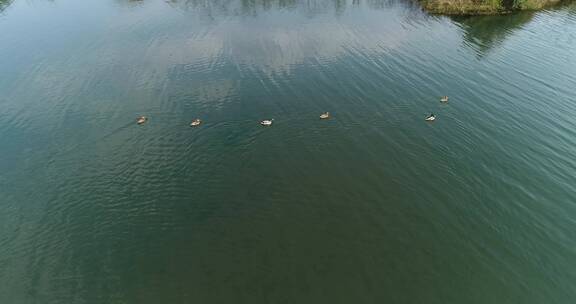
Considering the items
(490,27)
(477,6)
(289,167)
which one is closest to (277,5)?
(477,6)

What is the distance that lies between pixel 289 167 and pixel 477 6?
49291 millimetres

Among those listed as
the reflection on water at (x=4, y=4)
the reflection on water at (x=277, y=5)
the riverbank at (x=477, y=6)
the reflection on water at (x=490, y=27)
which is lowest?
the reflection on water at (x=490, y=27)

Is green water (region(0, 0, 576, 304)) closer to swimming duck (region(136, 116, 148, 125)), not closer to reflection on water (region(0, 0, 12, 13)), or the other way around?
swimming duck (region(136, 116, 148, 125))

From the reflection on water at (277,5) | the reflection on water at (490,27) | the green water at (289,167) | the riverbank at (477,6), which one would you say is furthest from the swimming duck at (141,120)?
the riverbank at (477,6)

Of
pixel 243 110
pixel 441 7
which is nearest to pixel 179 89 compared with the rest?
pixel 243 110

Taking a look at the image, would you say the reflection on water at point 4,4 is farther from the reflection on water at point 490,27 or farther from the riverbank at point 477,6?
the reflection on water at point 490,27

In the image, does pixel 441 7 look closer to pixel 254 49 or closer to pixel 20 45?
pixel 254 49

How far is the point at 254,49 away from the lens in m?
46.9

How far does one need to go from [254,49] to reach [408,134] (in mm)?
24297

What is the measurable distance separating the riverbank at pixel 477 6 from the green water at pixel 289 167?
8.10m

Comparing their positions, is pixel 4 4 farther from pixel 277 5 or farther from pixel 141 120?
pixel 141 120

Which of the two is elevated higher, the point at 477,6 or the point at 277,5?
the point at 277,5

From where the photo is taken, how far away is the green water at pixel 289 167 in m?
21.0

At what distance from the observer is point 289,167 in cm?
2911
